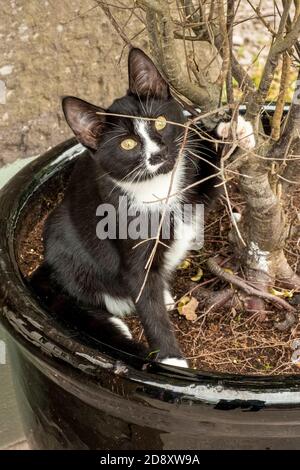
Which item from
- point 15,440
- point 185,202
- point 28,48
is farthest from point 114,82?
point 15,440

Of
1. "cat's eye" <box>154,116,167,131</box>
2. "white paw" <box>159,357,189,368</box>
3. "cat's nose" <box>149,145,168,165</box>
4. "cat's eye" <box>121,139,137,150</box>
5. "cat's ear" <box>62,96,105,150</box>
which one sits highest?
"cat's ear" <box>62,96,105,150</box>

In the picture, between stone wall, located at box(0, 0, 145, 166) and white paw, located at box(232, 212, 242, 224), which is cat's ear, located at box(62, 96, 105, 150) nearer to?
white paw, located at box(232, 212, 242, 224)

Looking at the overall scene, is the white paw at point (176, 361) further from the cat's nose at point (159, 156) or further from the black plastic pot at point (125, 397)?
the cat's nose at point (159, 156)

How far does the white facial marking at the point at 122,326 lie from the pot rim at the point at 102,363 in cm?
22

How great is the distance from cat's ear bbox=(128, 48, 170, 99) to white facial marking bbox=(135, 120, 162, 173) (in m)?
0.07

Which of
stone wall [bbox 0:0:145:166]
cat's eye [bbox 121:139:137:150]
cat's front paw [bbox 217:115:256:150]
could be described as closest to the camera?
cat's front paw [bbox 217:115:256:150]

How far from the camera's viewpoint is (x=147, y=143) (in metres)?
1.29

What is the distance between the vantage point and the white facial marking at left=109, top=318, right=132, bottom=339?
1332 mm

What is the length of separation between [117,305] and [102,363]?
44 cm

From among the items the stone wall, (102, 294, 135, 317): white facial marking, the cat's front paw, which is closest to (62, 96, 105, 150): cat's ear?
the cat's front paw

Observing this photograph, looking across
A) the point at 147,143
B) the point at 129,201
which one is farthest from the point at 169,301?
the point at 147,143

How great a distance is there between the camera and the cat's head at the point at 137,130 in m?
1.29

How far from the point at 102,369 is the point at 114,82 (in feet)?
3.96

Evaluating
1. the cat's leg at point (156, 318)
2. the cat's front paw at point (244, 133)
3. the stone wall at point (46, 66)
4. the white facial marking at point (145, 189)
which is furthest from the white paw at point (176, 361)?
the stone wall at point (46, 66)
